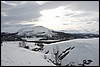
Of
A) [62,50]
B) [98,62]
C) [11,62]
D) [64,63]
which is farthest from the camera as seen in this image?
[62,50]

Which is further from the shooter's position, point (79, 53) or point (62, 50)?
point (62, 50)

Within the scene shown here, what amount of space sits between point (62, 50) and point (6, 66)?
27855mm

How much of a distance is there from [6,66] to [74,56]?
23.4m

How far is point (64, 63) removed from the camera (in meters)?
37.1

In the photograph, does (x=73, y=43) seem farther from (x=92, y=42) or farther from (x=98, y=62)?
(x=98, y=62)

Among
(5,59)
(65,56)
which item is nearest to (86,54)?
(65,56)

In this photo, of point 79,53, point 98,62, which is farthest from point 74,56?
point 98,62

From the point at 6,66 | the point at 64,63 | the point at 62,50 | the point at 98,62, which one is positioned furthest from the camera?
the point at 62,50

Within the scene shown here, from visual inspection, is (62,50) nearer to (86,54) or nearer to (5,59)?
(86,54)

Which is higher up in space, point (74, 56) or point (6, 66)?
point (6, 66)

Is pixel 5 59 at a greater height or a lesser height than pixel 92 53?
greater

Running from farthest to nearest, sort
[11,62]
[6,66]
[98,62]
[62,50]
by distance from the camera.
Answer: [62,50], [98,62], [11,62], [6,66]

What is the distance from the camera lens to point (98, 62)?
113ft

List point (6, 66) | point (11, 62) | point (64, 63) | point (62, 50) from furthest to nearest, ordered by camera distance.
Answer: point (62, 50) < point (64, 63) < point (11, 62) < point (6, 66)
